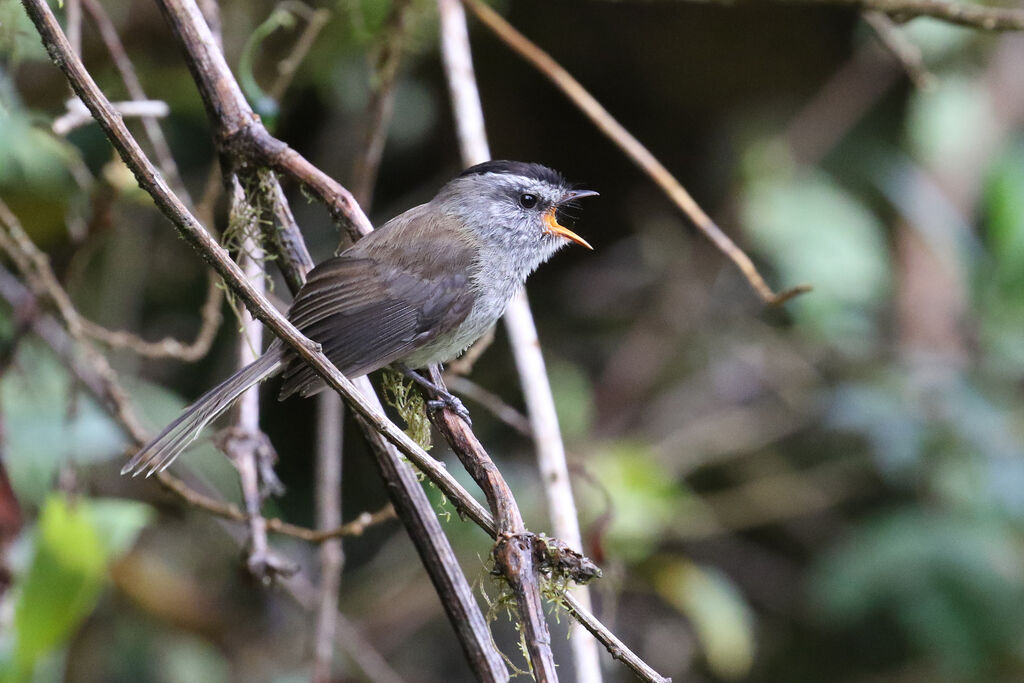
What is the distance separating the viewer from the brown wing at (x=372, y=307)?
2502 millimetres

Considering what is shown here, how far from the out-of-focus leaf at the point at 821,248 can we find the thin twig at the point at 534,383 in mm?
2070

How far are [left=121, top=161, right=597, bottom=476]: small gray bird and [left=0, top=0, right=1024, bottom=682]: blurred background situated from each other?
25.6 inches

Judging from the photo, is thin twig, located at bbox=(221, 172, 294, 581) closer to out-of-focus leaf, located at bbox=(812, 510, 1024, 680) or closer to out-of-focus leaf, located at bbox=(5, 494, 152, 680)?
out-of-focus leaf, located at bbox=(5, 494, 152, 680)

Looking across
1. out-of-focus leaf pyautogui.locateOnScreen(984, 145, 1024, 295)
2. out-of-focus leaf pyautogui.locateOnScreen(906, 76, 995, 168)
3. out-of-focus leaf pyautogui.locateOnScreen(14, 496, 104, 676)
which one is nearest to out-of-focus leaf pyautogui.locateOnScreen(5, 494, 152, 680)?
out-of-focus leaf pyautogui.locateOnScreen(14, 496, 104, 676)

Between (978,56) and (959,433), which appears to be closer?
(959,433)

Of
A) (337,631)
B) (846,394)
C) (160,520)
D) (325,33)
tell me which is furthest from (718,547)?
(325,33)

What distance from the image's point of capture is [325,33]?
14.7 ft

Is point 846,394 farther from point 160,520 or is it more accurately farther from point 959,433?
point 160,520

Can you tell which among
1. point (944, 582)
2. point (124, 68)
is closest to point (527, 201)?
point (124, 68)

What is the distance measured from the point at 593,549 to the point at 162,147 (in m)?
1.74

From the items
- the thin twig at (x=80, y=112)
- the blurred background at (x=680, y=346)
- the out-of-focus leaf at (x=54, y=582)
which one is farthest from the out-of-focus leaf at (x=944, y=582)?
the thin twig at (x=80, y=112)

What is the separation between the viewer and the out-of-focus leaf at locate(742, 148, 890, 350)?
4.58 m

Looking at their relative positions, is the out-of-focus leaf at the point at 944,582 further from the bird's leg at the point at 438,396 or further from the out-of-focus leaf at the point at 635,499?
the bird's leg at the point at 438,396

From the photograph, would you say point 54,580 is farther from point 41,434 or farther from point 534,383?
point 534,383
